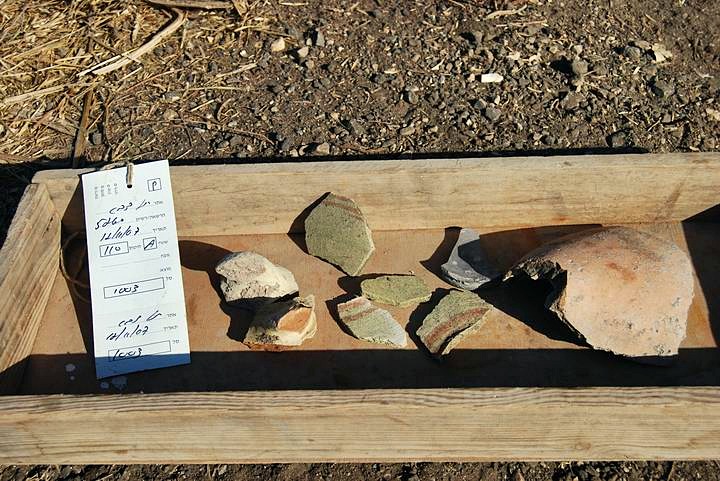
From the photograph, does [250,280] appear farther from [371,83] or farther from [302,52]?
[302,52]

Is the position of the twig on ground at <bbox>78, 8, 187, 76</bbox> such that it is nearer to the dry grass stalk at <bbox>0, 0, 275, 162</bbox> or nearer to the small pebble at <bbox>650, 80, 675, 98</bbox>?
the dry grass stalk at <bbox>0, 0, 275, 162</bbox>

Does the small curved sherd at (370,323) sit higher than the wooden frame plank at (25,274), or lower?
lower

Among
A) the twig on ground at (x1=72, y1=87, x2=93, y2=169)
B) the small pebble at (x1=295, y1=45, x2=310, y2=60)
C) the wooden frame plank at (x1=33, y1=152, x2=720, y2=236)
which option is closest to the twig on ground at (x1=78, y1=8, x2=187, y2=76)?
the twig on ground at (x1=72, y1=87, x2=93, y2=169)

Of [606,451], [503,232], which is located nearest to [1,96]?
[503,232]

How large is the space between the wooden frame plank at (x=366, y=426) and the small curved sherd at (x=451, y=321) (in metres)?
0.35

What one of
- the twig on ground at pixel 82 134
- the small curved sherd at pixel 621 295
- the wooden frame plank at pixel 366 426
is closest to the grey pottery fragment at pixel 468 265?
the small curved sherd at pixel 621 295

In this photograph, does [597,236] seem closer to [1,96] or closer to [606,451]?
[606,451]

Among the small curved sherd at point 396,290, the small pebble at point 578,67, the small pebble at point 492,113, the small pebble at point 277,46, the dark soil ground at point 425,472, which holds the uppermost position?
the small pebble at point 277,46

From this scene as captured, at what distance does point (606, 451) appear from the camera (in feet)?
5.98

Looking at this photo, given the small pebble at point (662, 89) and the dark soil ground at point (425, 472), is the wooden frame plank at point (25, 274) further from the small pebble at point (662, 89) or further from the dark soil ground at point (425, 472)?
the small pebble at point (662, 89)

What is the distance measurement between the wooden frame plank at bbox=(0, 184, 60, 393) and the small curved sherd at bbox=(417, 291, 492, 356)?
1210mm

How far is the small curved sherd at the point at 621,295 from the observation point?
198cm

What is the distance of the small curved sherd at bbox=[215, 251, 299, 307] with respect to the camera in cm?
213

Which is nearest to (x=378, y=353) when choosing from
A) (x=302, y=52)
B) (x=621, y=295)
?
(x=621, y=295)
